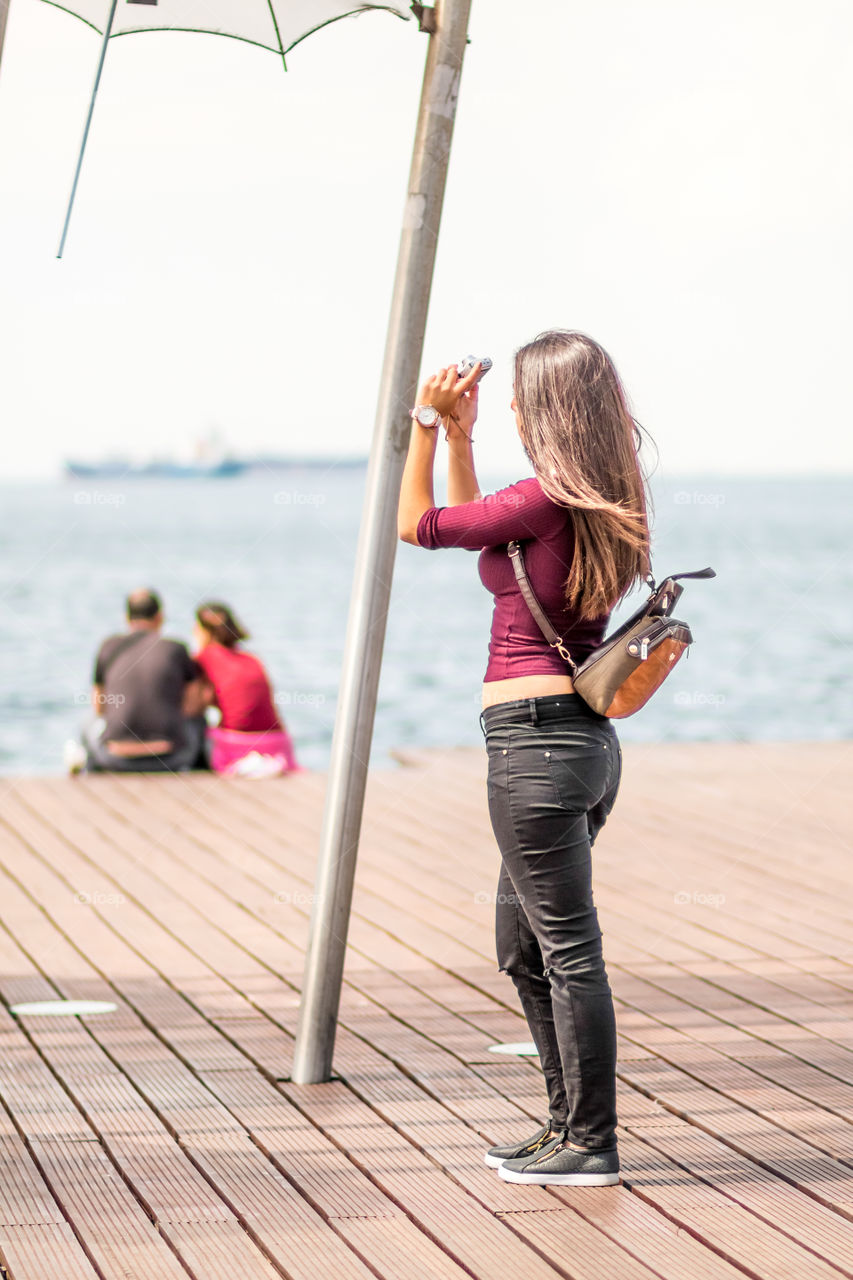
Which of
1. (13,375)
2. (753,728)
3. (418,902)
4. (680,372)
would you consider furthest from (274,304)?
(418,902)

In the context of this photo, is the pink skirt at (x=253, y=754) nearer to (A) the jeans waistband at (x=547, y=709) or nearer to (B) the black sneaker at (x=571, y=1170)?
(B) the black sneaker at (x=571, y=1170)

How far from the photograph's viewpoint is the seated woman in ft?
25.7

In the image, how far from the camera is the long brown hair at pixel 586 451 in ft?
8.59

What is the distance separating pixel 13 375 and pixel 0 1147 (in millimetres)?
53186

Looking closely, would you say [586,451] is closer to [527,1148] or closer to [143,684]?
[527,1148]

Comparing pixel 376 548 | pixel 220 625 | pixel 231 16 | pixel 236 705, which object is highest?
pixel 231 16

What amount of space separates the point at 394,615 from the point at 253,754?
1495 inches

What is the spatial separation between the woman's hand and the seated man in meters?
5.46

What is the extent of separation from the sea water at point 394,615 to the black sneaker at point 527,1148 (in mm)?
1005

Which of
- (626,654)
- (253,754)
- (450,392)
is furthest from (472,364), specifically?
(253,754)

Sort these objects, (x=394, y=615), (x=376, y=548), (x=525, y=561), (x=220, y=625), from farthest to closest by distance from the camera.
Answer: (x=394, y=615), (x=220, y=625), (x=376, y=548), (x=525, y=561)

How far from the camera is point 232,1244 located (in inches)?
98.8

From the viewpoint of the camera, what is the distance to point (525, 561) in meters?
2.67

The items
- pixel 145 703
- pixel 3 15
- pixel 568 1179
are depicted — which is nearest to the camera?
pixel 3 15
